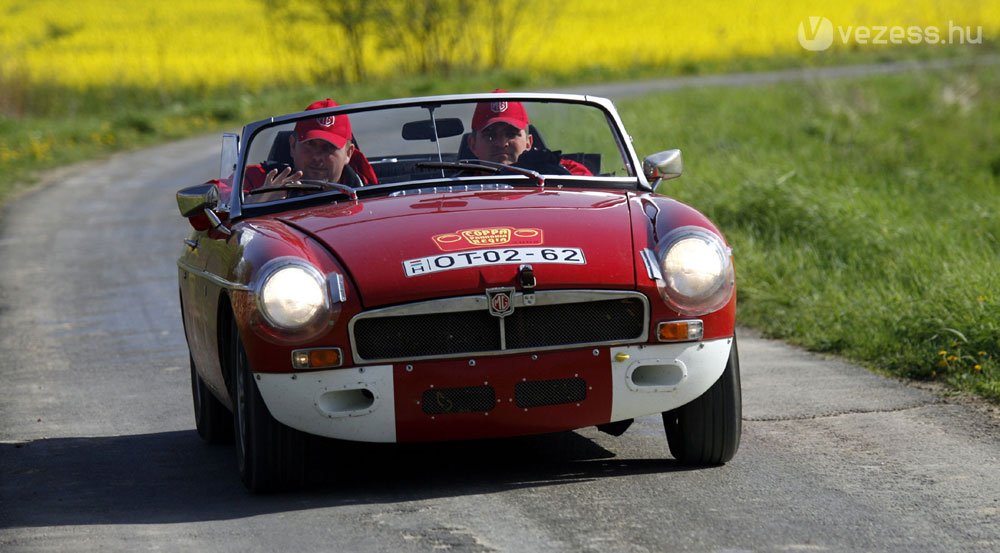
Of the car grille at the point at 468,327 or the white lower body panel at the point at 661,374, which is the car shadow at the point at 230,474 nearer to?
the white lower body panel at the point at 661,374

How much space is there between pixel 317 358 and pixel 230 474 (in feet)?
3.69

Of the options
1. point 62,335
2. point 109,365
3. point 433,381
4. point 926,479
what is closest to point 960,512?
point 926,479

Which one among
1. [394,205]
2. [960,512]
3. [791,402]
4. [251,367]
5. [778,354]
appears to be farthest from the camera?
[778,354]

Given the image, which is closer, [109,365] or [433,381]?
[433,381]

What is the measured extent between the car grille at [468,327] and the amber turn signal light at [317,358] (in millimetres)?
66

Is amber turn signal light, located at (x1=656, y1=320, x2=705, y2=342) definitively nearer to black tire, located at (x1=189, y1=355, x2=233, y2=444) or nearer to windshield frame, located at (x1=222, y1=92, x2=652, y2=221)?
windshield frame, located at (x1=222, y1=92, x2=652, y2=221)

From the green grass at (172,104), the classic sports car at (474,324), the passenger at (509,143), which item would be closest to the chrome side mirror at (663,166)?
the passenger at (509,143)

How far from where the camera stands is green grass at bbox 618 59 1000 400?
27.0 ft

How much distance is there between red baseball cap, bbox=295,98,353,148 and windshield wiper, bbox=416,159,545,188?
1.21ft

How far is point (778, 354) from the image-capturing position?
853 cm

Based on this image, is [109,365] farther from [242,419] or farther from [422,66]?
[422,66]

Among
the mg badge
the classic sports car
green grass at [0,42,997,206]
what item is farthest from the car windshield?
green grass at [0,42,997,206]

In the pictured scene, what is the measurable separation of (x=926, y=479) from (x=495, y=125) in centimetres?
227

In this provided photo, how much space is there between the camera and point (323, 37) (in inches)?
1335
